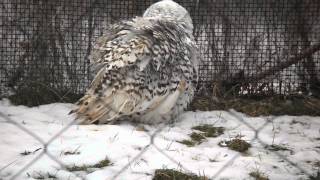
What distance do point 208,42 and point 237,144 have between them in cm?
145

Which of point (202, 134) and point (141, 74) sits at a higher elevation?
point (141, 74)

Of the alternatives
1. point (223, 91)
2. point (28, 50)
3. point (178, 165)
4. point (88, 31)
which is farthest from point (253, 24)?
point (178, 165)

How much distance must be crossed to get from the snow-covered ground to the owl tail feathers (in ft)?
0.25

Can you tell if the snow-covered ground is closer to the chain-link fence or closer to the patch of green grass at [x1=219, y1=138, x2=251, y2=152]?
the patch of green grass at [x1=219, y1=138, x2=251, y2=152]

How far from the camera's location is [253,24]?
4.39m

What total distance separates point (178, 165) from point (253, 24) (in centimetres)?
197

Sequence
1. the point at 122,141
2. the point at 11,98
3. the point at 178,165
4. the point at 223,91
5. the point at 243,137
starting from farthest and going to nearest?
1. the point at 223,91
2. the point at 11,98
3. the point at 243,137
4. the point at 122,141
5. the point at 178,165

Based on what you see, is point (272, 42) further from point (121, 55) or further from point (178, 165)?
point (178, 165)

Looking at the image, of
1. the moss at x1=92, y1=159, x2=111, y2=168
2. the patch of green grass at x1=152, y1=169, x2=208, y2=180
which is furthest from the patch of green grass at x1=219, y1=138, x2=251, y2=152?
the moss at x1=92, y1=159, x2=111, y2=168

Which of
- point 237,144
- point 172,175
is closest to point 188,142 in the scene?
point 237,144

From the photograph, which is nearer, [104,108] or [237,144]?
[237,144]

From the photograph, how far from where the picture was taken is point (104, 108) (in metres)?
3.33

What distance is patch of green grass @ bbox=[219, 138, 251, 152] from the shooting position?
3.06m

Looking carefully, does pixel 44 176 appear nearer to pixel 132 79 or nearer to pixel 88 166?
pixel 88 166
